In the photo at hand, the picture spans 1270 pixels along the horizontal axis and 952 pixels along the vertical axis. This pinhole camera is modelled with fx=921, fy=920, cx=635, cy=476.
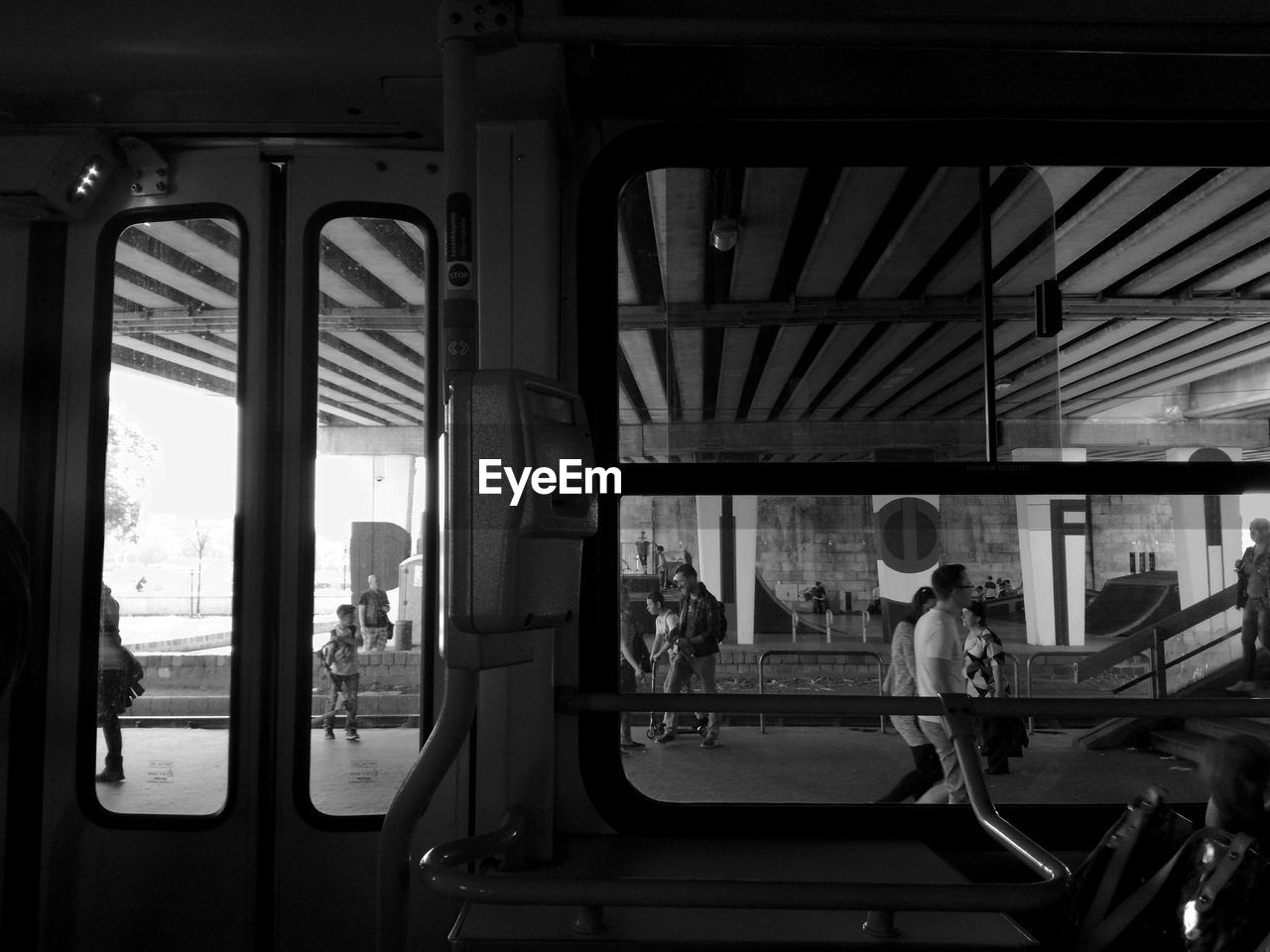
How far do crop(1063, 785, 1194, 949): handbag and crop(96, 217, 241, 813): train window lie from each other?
2050mm

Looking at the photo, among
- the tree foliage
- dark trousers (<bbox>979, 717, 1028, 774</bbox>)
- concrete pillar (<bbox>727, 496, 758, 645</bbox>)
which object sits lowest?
dark trousers (<bbox>979, 717, 1028, 774</bbox>)

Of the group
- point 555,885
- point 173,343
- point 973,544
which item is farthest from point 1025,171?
point 173,343

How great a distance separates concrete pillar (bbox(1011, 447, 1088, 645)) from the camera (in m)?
2.27

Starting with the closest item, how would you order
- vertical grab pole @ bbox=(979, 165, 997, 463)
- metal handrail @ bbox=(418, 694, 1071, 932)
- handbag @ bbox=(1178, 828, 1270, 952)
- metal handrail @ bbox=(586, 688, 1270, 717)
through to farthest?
metal handrail @ bbox=(418, 694, 1071, 932) < handbag @ bbox=(1178, 828, 1270, 952) < metal handrail @ bbox=(586, 688, 1270, 717) < vertical grab pole @ bbox=(979, 165, 997, 463)

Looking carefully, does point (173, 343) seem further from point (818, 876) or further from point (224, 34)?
point (818, 876)

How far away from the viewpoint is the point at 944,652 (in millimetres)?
2982

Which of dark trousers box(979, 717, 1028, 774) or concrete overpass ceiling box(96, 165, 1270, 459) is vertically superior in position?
concrete overpass ceiling box(96, 165, 1270, 459)

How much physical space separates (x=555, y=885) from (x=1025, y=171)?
2064 millimetres

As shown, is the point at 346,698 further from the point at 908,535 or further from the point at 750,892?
the point at 908,535

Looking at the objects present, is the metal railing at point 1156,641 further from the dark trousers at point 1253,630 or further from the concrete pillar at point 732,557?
the concrete pillar at point 732,557

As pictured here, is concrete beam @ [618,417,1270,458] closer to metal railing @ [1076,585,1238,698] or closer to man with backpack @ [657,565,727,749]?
man with backpack @ [657,565,727,749]

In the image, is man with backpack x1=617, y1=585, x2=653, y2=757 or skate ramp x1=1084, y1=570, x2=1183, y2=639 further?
skate ramp x1=1084, y1=570, x2=1183, y2=639

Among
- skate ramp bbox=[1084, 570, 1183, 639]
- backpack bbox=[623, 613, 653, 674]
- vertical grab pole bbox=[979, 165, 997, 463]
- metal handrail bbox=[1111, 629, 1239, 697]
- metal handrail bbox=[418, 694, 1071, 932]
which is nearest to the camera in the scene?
metal handrail bbox=[418, 694, 1071, 932]

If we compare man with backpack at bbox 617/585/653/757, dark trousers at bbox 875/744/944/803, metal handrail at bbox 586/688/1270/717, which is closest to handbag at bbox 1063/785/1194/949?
metal handrail at bbox 586/688/1270/717
